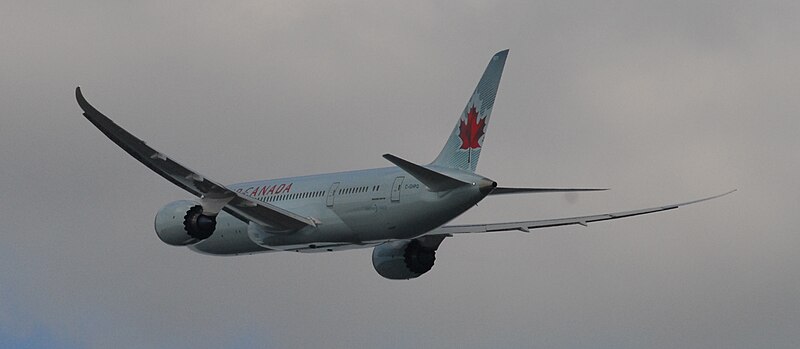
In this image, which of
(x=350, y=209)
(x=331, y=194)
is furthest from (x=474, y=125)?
(x=331, y=194)

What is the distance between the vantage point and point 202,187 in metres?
67.1

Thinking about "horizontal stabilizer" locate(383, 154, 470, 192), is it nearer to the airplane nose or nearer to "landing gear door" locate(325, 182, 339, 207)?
the airplane nose

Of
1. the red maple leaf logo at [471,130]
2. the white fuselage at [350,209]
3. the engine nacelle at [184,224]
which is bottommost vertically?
the engine nacelle at [184,224]

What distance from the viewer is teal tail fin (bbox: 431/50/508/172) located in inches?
2623

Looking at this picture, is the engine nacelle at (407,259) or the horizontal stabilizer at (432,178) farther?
the engine nacelle at (407,259)

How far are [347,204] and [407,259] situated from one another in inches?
285

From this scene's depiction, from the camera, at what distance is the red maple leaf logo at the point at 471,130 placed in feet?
219

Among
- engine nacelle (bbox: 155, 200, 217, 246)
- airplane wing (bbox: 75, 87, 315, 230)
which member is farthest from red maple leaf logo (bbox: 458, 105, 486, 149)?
engine nacelle (bbox: 155, 200, 217, 246)

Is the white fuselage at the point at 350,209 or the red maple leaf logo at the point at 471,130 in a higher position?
the red maple leaf logo at the point at 471,130

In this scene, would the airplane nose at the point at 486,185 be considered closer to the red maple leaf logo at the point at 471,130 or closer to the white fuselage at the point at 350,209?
the white fuselage at the point at 350,209

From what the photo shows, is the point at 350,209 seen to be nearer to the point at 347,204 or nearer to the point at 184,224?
the point at 347,204

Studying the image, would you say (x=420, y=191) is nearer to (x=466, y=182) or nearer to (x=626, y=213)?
(x=466, y=182)

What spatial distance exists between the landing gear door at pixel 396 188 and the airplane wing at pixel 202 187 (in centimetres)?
417

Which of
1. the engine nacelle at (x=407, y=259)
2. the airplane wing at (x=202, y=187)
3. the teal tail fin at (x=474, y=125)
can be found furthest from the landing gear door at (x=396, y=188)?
the engine nacelle at (x=407, y=259)
